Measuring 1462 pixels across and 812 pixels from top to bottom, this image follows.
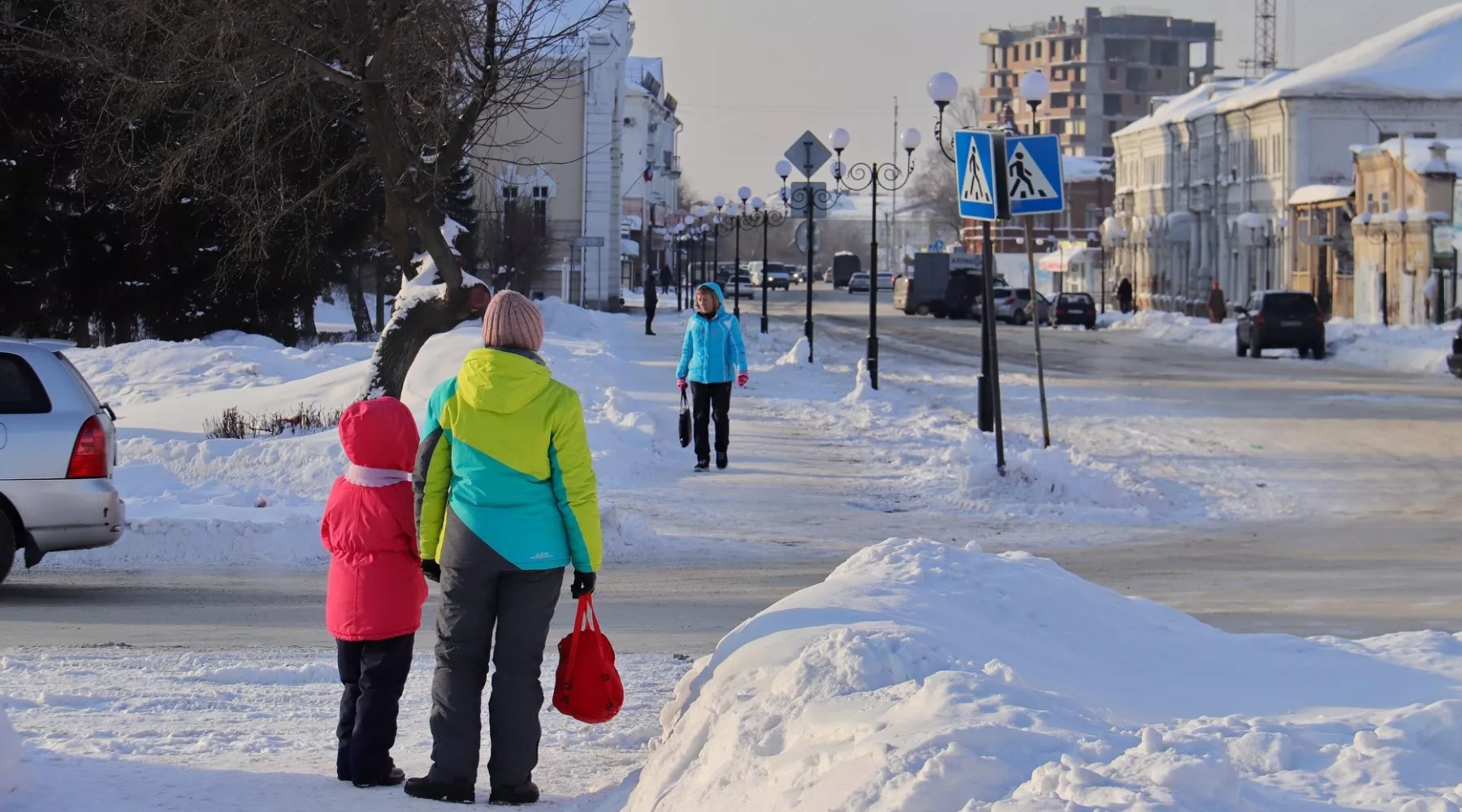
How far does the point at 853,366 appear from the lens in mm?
34750

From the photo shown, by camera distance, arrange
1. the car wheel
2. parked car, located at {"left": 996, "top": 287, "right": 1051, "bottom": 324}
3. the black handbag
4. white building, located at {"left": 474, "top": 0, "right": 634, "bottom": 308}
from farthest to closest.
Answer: parked car, located at {"left": 996, "top": 287, "right": 1051, "bottom": 324} → white building, located at {"left": 474, "top": 0, "right": 634, "bottom": 308} → the black handbag → the car wheel

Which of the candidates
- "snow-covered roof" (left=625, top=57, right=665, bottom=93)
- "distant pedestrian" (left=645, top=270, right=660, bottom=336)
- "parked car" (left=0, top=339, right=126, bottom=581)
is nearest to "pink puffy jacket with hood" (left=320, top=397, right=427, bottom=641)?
"parked car" (left=0, top=339, right=126, bottom=581)

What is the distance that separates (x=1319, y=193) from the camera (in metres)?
56.1

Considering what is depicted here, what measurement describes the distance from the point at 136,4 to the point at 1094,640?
39.4 ft

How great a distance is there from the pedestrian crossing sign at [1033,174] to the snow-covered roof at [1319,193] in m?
41.3

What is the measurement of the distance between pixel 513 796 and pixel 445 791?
24cm

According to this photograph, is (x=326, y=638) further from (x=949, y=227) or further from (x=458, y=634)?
(x=949, y=227)

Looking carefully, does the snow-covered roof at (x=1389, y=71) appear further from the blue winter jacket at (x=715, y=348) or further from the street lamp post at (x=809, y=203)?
the blue winter jacket at (x=715, y=348)

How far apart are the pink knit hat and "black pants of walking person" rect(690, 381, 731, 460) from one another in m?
10.2

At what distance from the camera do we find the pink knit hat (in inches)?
221

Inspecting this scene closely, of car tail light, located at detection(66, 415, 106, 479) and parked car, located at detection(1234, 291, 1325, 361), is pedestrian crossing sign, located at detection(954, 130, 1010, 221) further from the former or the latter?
parked car, located at detection(1234, 291, 1325, 361)

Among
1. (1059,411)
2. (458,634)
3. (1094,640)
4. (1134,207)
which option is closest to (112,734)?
(458,634)

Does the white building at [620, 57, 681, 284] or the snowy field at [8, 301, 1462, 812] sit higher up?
the white building at [620, 57, 681, 284]

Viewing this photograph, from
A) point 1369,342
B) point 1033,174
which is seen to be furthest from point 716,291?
point 1369,342
